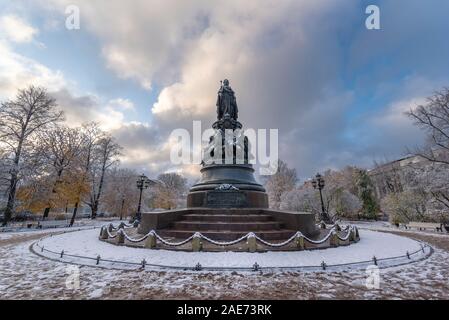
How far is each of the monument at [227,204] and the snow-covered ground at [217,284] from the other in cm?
468

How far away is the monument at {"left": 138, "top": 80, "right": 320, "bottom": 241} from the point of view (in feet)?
37.4

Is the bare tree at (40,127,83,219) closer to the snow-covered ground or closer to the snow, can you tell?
the snow

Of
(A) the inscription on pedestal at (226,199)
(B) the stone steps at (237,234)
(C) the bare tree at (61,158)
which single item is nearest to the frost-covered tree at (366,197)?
(A) the inscription on pedestal at (226,199)

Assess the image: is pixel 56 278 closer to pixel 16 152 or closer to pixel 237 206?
pixel 237 206

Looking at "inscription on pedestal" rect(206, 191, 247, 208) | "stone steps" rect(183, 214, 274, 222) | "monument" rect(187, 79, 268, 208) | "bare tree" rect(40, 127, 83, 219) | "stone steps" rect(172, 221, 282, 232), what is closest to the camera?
"stone steps" rect(172, 221, 282, 232)

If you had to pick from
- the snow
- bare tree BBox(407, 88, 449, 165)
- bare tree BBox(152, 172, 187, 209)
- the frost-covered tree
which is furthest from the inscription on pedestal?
the frost-covered tree

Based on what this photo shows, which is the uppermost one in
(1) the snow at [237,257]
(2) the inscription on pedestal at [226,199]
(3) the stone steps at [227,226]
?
(2) the inscription on pedestal at [226,199]

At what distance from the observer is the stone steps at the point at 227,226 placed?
11344 mm

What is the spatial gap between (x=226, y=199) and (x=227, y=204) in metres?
0.32

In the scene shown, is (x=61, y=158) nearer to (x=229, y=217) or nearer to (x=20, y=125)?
(x=20, y=125)

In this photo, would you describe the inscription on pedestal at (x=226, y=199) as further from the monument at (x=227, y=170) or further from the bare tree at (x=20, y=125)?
the bare tree at (x=20, y=125)

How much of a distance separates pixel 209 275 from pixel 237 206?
26.0ft
